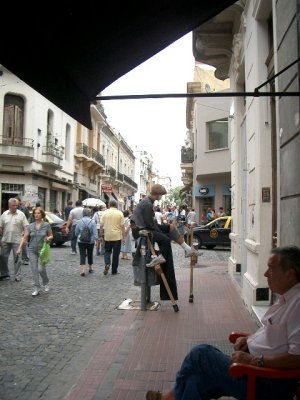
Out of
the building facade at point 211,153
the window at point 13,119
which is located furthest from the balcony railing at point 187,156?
the window at point 13,119

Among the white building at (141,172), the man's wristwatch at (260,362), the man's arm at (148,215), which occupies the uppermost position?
the white building at (141,172)

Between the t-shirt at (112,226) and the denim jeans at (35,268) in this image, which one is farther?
the t-shirt at (112,226)

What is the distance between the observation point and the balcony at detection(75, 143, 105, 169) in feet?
130

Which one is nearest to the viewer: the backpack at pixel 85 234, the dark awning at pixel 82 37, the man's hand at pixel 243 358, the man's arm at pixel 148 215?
the man's hand at pixel 243 358

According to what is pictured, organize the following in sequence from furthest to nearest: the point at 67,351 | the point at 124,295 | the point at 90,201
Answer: the point at 90,201 → the point at 124,295 → the point at 67,351

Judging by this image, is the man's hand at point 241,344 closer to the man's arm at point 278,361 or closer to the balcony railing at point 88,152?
the man's arm at point 278,361

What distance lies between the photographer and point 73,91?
4.15 m

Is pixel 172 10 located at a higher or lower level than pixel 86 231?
higher

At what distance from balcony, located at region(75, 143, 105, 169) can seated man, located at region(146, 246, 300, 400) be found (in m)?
37.0

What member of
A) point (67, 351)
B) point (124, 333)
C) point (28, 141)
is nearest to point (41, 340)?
point (67, 351)

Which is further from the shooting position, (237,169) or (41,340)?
(237,169)

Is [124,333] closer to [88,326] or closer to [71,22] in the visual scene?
[88,326]

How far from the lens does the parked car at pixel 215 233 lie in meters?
19.6

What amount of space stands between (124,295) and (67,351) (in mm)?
3593
